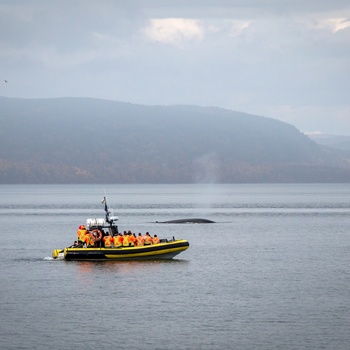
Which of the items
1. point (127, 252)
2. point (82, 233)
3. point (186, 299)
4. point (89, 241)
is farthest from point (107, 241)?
point (186, 299)

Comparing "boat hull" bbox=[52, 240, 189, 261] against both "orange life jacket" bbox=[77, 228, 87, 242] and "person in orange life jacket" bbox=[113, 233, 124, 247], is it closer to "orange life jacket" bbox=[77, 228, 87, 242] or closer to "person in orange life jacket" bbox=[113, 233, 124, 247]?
"person in orange life jacket" bbox=[113, 233, 124, 247]

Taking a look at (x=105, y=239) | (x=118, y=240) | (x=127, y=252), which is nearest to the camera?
(x=127, y=252)

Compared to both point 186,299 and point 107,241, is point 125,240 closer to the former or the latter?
point 107,241

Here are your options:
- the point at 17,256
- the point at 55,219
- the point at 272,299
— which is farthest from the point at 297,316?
the point at 55,219

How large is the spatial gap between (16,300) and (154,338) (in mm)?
13813

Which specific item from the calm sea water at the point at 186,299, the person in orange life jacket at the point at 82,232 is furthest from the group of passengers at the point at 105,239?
the calm sea water at the point at 186,299

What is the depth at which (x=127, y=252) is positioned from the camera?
70750 mm

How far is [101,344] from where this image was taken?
142 feet

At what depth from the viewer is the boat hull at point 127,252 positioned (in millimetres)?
70375

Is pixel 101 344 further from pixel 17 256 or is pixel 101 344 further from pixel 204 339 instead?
pixel 17 256

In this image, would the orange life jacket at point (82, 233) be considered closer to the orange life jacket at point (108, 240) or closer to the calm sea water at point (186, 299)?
the orange life jacket at point (108, 240)

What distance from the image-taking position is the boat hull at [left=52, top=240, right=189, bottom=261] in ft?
231

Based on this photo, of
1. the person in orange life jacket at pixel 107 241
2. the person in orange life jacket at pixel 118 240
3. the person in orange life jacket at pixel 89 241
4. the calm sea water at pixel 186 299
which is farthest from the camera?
the person in orange life jacket at pixel 118 240

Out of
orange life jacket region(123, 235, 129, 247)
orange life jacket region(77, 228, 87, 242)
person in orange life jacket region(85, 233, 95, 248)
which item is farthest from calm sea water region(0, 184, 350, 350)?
orange life jacket region(77, 228, 87, 242)
